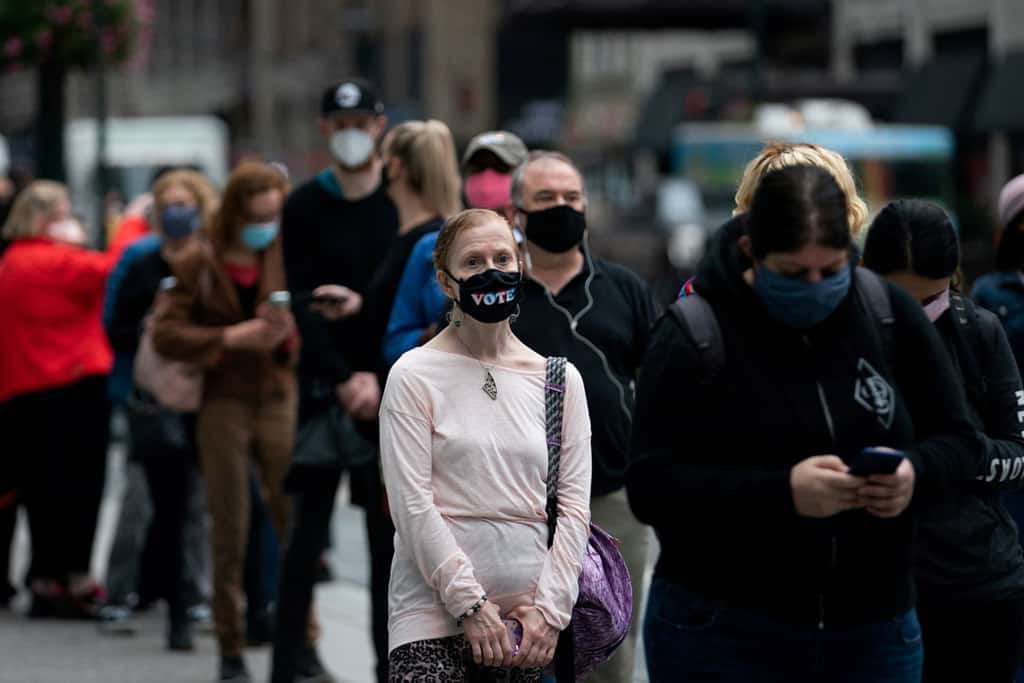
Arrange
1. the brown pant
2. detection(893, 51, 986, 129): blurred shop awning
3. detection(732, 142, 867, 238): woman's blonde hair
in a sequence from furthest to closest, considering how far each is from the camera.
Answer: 1. detection(893, 51, 986, 129): blurred shop awning
2. the brown pant
3. detection(732, 142, 867, 238): woman's blonde hair

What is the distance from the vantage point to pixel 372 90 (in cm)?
779

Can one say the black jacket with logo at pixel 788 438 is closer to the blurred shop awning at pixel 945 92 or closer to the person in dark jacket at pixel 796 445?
the person in dark jacket at pixel 796 445

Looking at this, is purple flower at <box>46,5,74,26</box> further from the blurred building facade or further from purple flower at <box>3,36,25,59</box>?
the blurred building facade

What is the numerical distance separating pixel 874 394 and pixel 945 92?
36.3 meters

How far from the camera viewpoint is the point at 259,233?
8.26 m

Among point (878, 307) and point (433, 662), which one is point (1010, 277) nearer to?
point (878, 307)

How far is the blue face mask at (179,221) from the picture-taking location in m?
9.05

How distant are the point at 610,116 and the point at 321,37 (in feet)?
33.3

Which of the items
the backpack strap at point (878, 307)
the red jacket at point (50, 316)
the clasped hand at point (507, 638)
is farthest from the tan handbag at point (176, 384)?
the backpack strap at point (878, 307)

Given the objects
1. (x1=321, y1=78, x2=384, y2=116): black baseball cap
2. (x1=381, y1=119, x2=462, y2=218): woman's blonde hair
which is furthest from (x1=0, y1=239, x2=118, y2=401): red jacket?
(x1=381, y1=119, x2=462, y2=218): woman's blonde hair

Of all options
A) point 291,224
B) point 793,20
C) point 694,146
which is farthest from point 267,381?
point 793,20

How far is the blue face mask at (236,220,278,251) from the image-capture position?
325 inches

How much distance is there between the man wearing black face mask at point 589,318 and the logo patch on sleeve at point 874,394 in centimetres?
184

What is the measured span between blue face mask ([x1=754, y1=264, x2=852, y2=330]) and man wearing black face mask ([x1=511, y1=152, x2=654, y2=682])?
6.10 feet
